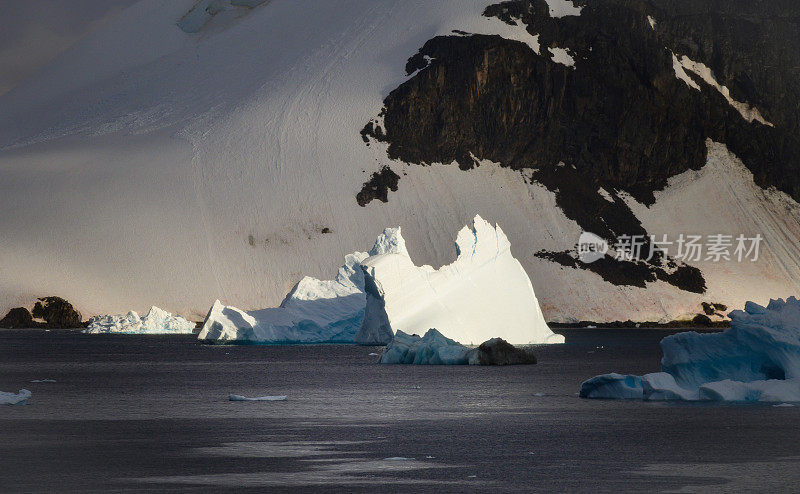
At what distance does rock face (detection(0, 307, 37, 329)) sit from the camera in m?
152

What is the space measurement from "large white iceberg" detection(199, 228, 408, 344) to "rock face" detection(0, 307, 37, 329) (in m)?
68.4

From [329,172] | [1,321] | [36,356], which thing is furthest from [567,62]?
[36,356]

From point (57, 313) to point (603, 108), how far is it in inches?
3458

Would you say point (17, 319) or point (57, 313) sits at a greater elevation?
point (57, 313)

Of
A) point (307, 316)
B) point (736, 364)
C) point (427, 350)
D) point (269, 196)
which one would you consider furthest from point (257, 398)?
point (269, 196)

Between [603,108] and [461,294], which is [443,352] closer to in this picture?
[461,294]

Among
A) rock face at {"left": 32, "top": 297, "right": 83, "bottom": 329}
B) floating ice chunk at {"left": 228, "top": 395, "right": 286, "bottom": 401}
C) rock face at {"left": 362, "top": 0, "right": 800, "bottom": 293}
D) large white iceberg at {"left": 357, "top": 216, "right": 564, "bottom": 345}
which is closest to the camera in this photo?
floating ice chunk at {"left": 228, "top": 395, "right": 286, "bottom": 401}

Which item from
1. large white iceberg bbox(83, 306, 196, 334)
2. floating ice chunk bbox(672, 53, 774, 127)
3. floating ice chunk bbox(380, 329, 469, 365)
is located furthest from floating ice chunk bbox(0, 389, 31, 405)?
floating ice chunk bbox(672, 53, 774, 127)

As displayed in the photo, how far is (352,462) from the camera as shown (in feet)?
83.4

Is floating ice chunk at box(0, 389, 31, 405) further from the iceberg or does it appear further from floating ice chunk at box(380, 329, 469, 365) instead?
the iceberg

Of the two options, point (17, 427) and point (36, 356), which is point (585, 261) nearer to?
point (36, 356)

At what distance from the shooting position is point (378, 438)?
3012 cm

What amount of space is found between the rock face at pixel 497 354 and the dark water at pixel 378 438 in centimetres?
646

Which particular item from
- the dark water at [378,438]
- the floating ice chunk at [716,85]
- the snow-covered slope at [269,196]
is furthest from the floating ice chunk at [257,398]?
the floating ice chunk at [716,85]
